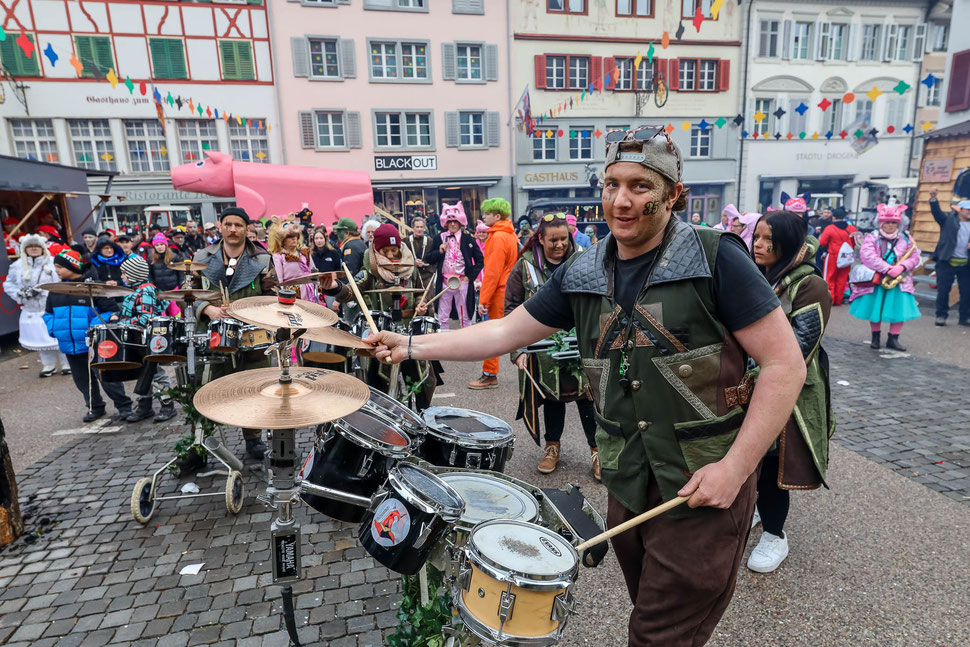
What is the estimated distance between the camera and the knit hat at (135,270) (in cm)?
577

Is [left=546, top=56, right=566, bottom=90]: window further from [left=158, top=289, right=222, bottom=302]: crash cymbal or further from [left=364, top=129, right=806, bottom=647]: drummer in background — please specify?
[left=364, top=129, right=806, bottom=647]: drummer in background

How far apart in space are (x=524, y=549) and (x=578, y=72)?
28525mm

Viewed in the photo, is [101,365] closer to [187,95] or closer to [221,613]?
[221,613]

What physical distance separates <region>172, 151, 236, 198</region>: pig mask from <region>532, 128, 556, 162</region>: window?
50.6 feet

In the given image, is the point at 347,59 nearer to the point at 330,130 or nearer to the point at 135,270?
the point at 330,130

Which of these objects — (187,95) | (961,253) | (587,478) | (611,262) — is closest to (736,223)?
(961,253)

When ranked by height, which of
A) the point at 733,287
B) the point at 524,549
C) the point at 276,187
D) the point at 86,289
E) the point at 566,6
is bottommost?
the point at 524,549

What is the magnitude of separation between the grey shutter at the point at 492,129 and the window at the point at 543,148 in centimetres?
185

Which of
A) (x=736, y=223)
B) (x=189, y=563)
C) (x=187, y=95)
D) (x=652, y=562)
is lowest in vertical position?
(x=189, y=563)

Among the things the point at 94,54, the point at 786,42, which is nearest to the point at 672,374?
the point at 94,54

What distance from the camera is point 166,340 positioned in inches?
171

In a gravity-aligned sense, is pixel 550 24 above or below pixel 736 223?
above

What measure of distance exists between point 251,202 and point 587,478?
13850mm

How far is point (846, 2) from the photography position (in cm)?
2822
